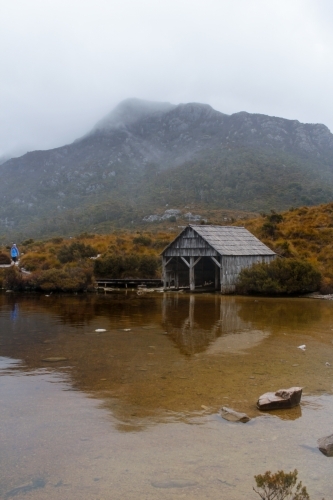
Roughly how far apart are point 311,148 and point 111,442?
Answer: 98628 millimetres

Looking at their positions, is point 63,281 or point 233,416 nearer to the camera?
point 233,416

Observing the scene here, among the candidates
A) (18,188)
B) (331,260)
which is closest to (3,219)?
(18,188)

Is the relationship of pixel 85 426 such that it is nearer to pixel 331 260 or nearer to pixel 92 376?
pixel 92 376

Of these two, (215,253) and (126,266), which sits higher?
(215,253)

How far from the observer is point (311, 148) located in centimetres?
9738

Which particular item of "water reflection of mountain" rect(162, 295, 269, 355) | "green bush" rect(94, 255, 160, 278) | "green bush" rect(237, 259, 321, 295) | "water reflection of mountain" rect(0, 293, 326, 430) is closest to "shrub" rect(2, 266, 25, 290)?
"green bush" rect(94, 255, 160, 278)

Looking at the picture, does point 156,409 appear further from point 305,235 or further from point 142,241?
point 142,241

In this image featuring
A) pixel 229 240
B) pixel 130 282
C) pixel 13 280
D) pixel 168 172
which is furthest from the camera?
pixel 168 172

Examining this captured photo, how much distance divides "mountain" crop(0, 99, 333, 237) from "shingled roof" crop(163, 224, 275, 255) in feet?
129

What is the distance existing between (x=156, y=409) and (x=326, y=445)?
2.57 m

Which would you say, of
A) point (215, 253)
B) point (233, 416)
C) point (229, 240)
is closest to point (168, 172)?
point (229, 240)

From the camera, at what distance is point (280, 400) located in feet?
24.3

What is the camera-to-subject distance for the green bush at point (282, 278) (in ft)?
82.0

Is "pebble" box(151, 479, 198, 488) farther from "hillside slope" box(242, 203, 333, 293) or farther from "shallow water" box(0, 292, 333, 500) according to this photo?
"hillside slope" box(242, 203, 333, 293)
